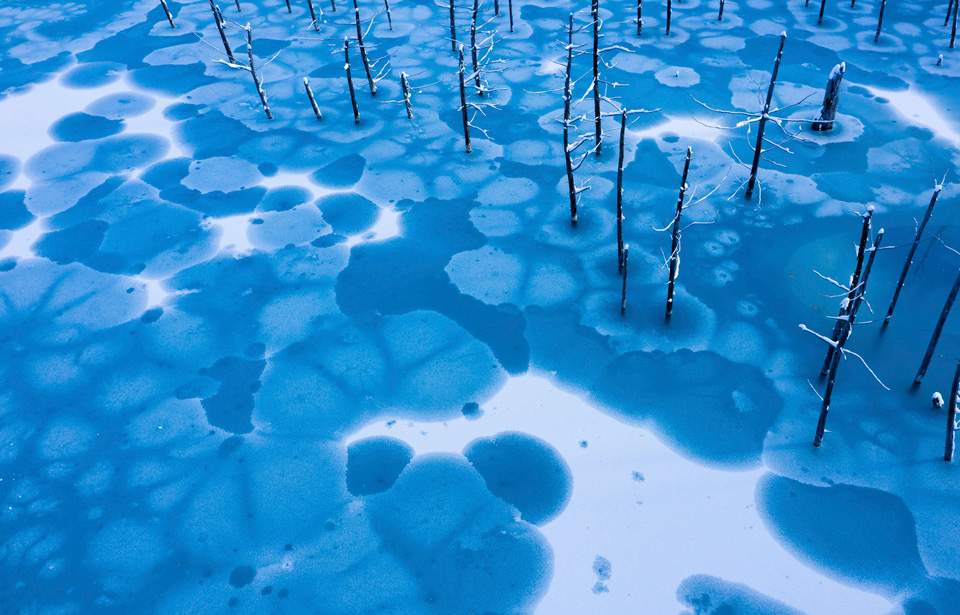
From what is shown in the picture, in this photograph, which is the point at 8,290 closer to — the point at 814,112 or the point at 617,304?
the point at 617,304

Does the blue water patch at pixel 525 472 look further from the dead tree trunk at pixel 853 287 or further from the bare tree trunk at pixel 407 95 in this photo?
the bare tree trunk at pixel 407 95

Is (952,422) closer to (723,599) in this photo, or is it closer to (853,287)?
(853,287)

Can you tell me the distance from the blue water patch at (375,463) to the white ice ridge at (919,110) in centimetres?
1403

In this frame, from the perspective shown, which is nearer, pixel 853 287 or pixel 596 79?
pixel 853 287

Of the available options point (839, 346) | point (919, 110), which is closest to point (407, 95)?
point (839, 346)

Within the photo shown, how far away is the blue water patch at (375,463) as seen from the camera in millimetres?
8273

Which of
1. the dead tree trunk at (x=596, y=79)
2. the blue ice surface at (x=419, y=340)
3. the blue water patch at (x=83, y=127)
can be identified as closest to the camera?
the blue ice surface at (x=419, y=340)

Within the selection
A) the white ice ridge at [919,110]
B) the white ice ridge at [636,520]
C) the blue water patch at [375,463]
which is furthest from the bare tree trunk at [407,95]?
the white ice ridge at [919,110]

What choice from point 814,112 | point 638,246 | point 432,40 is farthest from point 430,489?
point 432,40

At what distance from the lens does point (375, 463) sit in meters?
8.52

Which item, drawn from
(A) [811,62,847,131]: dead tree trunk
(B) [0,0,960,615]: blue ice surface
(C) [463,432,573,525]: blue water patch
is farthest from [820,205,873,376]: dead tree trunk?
(A) [811,62,847,131]: dead tree trunk

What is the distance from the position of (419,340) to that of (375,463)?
2.36 metres

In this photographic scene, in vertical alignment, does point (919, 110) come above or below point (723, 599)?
above

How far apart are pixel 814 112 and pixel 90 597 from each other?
17.2 m
